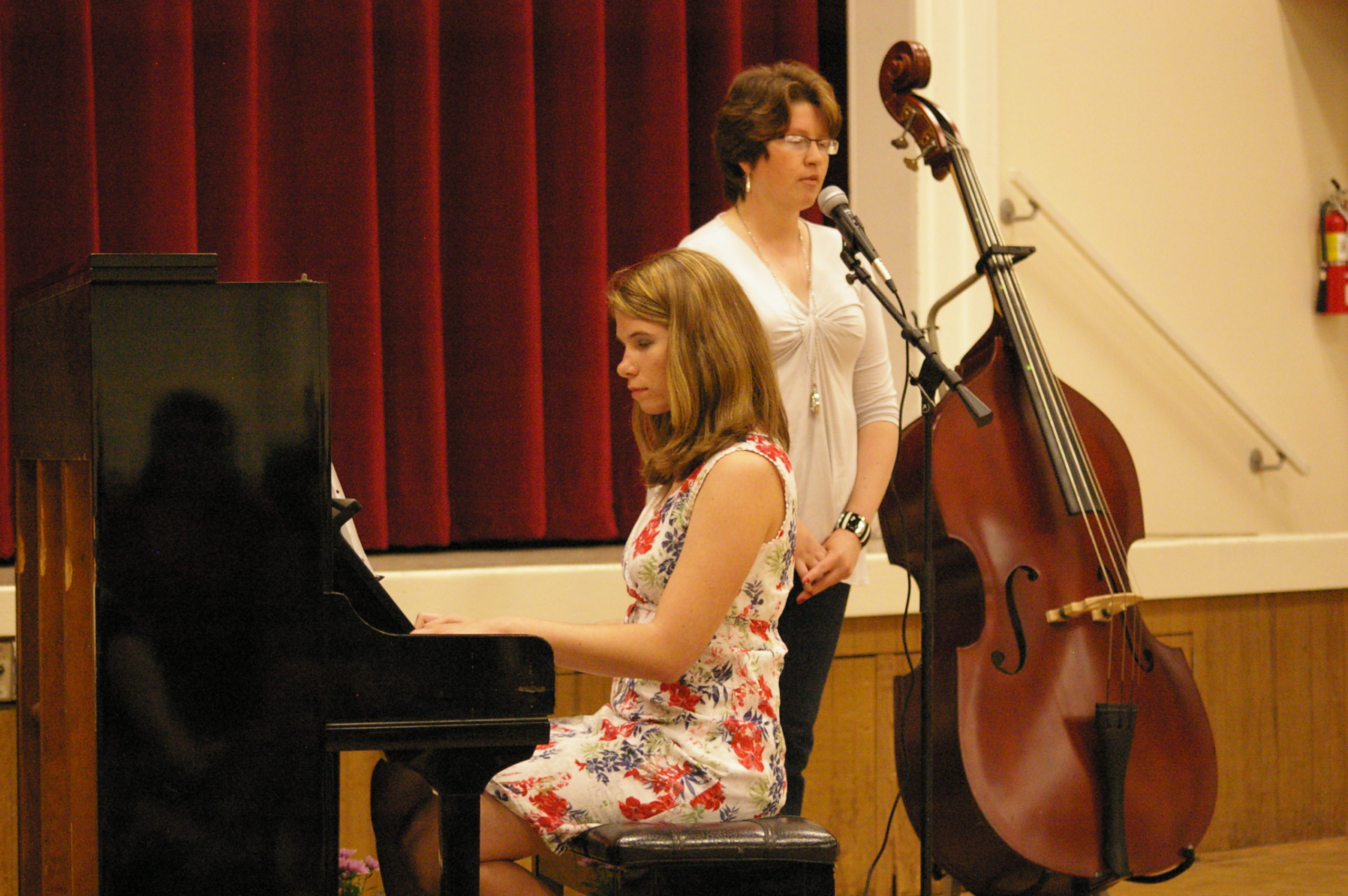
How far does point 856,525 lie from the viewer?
7.11ft

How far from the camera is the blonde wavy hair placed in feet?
5.70

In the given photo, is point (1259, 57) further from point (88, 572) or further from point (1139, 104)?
point (88, 572)

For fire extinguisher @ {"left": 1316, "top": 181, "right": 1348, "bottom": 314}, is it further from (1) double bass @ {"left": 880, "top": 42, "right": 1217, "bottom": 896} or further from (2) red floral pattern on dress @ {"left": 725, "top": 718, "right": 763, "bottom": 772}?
(2) red floral pattern on dress @ {"left": 725, "top": 718, "right": 763, "bottom": 772}

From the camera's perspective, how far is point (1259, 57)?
148 inches

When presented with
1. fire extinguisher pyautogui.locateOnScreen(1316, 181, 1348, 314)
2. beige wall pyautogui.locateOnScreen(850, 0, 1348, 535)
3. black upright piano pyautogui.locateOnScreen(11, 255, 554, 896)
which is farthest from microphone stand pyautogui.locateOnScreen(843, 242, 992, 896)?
fire extinguisher pyautogui.locateOnScreen(1316, 181, 1348, 314)

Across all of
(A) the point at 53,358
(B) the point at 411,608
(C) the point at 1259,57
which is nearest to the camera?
(A) the point at 53,358

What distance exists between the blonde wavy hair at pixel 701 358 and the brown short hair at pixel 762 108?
19.4 inches

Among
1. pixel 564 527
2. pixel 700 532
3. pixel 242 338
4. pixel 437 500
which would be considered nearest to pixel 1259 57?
pixel 564 527

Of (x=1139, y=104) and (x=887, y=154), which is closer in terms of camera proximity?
(x=887, y=154)

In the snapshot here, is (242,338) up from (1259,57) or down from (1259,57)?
down

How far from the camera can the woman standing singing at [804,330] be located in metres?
2.15

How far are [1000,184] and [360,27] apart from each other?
1558 mm

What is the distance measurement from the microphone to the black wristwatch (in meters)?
0.41

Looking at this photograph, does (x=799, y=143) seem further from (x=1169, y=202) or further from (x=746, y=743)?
(x=1169, y=202)
